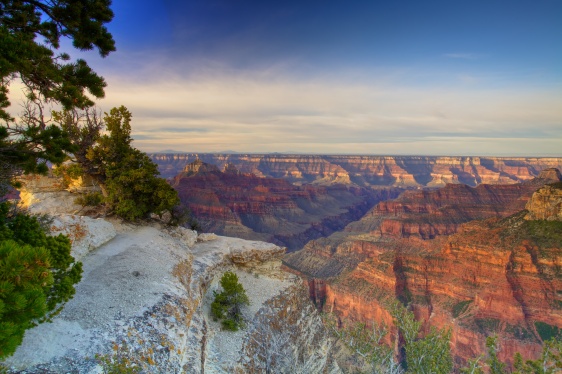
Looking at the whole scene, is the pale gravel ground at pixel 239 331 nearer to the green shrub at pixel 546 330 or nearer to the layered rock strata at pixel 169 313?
the layered rock strata at pixel 169 313

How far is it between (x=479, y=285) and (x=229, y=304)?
58.8 m

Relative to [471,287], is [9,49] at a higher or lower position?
higher

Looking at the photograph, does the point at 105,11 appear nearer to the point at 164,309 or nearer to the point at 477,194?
the point at 164,309

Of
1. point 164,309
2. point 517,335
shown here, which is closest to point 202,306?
point 164,309

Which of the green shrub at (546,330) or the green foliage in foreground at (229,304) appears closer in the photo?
the green foliage in foreground at (229,304)

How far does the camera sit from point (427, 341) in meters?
18.5

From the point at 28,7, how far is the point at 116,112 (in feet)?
40.9

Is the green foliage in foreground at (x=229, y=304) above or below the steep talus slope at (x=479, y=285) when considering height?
above

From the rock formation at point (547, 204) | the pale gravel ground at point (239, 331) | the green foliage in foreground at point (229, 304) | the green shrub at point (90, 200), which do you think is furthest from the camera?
the rock formation at point (547, 204)

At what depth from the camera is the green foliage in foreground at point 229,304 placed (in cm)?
1691

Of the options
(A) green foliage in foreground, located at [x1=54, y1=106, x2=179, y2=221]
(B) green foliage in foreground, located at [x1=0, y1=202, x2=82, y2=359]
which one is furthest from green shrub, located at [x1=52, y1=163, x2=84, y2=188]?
(B) green foliage in foreground, located at [x1=0, y1=202, x2=82, y2=359]

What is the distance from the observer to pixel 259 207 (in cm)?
14975

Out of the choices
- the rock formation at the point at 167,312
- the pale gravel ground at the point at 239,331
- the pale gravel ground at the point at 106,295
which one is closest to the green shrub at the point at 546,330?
the rock formation at the point at 167,312

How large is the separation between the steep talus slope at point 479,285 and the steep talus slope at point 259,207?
5836cm
